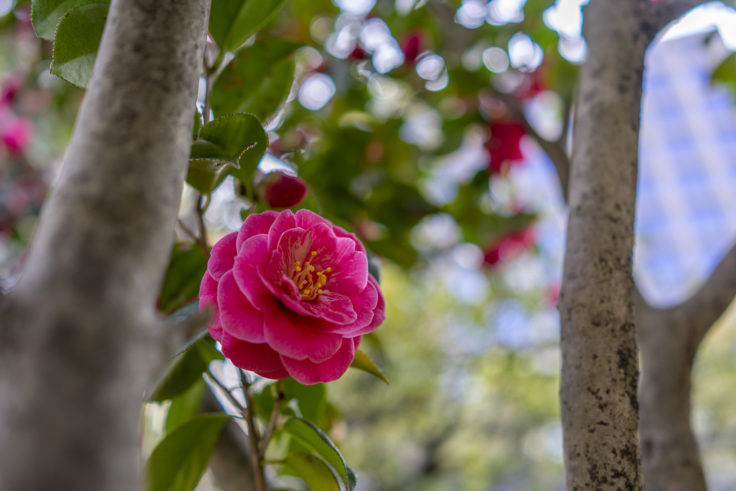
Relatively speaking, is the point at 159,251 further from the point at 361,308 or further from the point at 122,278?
the point at 361,308

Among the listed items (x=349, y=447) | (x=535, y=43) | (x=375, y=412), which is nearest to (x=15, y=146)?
(x=535, y=43)

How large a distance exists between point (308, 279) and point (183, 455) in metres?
0.23

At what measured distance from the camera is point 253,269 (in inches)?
13.6

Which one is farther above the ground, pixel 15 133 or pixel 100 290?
pixel 15 133

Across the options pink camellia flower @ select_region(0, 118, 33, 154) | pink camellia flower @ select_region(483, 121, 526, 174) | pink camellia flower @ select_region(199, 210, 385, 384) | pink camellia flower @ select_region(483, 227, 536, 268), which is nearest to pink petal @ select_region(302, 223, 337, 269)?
pink camellia flower @ select_region(199, 210, 385, 384)

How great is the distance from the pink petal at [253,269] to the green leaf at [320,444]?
140 mm

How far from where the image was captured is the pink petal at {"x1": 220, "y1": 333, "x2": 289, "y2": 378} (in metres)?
0.34

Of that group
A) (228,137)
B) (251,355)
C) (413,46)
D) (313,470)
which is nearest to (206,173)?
(228,137)

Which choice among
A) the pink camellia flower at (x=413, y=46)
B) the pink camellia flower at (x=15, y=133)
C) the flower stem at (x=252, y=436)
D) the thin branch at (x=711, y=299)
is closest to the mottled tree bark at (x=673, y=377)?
the thin branch at (x=711, y=299)

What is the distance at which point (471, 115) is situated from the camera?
3.90 feet

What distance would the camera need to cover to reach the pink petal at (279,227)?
1.21 ft

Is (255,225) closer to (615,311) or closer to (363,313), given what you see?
(363,313)

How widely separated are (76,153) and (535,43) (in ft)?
2.94

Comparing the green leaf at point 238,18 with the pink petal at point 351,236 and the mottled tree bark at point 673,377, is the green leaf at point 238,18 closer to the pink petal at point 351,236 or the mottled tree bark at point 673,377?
the pink petal at point 351,236
